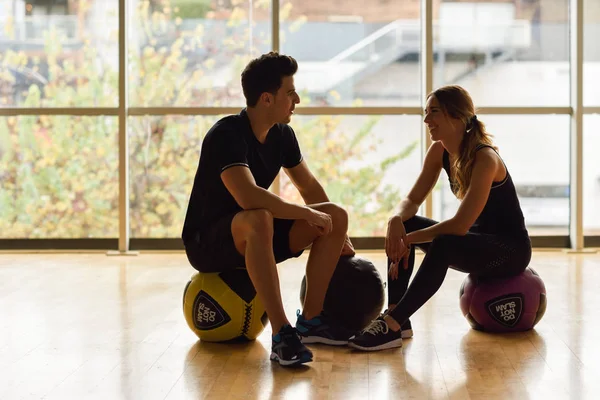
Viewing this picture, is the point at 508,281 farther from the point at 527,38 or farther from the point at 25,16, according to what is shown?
the point at 25,16

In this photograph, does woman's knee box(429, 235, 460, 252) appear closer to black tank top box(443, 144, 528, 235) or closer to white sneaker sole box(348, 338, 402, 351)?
black tank top box(443, 144, 528, 235)

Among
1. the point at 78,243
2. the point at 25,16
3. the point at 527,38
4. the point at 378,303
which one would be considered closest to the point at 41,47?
the point at 25,16

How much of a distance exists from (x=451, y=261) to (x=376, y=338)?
401mm

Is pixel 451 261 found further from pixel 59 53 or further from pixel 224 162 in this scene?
pixel 59 53

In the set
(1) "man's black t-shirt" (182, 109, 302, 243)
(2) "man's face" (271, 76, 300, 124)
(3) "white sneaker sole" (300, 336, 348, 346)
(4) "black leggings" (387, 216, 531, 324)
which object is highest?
(2) "man's face" (271, 76, 300, 124)

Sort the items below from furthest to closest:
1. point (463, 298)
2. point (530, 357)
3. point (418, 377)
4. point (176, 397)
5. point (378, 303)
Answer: point (463, 298), point (378, 303), point (530, 357), point (418, 377), point (176, 397)

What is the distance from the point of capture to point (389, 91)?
22.6 feet

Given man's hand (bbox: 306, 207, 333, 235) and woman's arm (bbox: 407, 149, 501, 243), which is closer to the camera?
man's hand (bbox: 306, 207, 333, 235)

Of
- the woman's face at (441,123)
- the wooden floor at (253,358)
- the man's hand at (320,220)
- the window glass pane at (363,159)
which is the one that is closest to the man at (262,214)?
the man's hand at (320,220)

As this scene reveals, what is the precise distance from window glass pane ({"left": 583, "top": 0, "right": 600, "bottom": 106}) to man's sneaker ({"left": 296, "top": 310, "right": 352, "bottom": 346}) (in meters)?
4.38

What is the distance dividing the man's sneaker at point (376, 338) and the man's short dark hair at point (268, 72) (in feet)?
3.09

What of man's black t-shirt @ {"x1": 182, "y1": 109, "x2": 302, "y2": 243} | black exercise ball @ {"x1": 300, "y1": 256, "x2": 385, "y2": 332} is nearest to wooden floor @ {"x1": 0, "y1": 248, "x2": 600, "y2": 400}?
black exercise ball @ {"x1": 300, "y1": 256, "x2": 385, "y2": 332}

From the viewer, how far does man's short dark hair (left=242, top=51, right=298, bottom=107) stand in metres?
3.16

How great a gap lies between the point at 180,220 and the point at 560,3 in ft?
11.4
